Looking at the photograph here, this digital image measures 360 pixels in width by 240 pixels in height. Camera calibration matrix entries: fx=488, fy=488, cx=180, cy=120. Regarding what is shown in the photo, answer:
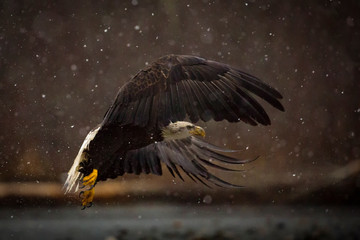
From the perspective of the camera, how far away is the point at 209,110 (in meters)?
2.05

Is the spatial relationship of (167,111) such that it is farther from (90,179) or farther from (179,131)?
(90,179)

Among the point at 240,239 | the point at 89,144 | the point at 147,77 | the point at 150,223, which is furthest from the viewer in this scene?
the point at 150,223

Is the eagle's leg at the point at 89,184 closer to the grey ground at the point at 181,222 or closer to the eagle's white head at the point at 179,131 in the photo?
the eagle's white head at the point at 179,131

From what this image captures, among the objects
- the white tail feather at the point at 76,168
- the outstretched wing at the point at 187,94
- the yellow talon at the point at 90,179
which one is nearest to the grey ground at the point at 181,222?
the white tail feather at the point at 76,168

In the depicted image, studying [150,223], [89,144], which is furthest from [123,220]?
[89,144]

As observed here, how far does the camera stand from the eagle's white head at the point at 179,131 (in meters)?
2.51

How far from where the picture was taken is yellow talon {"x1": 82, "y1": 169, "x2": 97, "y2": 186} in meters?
2.44

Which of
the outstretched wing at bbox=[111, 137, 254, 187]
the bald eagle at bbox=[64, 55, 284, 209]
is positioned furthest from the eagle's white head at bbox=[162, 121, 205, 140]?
the outstretched wing at bbox=[111, 137, 254, 187]

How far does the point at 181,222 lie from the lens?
466cm

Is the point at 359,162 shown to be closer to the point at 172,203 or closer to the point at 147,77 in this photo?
the point at 172,203

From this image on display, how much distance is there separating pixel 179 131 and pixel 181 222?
2315mm

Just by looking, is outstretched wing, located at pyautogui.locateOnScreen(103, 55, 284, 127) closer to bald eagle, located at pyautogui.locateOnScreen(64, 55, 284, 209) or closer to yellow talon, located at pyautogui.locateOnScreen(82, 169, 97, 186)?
bald eagle, located at pyautogui.locateOnScreen(64, 55, 284, 209)

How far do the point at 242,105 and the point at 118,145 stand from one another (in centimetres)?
68

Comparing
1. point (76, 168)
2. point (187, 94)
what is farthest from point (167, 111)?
point (76, 168)
